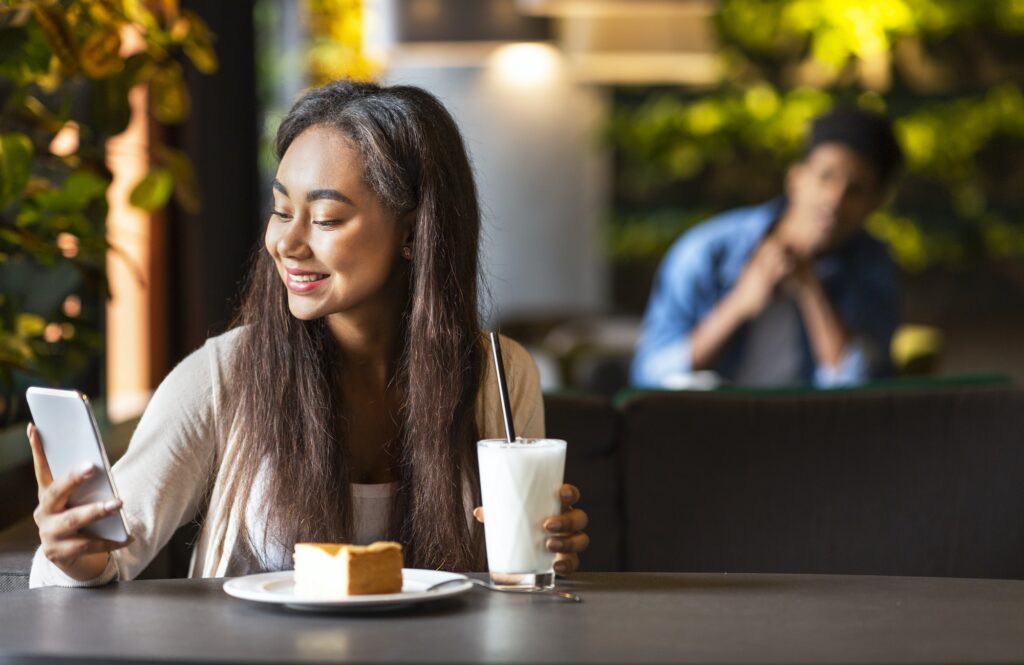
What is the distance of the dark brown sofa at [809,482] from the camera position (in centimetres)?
247

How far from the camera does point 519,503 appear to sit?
1.40 meters

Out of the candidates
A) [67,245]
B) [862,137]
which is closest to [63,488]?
[67,245]

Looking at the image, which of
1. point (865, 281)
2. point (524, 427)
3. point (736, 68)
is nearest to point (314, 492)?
point (524, 427)

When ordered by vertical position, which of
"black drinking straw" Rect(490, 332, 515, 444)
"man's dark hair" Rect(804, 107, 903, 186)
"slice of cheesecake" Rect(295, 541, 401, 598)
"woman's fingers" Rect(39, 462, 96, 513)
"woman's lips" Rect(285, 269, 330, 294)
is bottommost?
"slice of cheesecake" Rect(295, 541, 401, 598)

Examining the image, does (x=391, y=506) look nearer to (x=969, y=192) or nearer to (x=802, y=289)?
(x=802, y=289)

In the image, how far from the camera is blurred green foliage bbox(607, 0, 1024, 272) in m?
6.89

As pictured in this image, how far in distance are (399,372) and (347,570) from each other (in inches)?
20.7

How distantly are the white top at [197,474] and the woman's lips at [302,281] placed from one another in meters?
0.18

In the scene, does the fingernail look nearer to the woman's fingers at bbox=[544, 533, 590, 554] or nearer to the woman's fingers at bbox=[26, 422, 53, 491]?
the woman's fingers at bbox=[544, 533, 590, 554]

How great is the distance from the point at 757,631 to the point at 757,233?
9.10 feet

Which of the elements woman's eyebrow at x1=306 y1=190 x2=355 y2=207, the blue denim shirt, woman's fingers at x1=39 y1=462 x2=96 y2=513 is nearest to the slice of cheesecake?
woman's fingers at x1=39 y1=462 x2=96 y2=513

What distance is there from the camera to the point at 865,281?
3.91 metres

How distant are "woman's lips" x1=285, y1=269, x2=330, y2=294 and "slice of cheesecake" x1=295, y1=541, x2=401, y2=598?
40cm

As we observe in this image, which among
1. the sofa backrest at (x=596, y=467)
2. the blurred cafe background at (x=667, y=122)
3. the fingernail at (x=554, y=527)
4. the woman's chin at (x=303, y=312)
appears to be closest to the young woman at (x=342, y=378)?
the woman's chin at (x=303, y=312)
